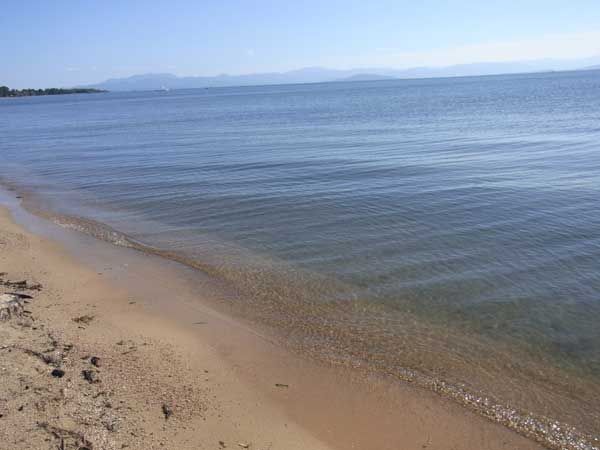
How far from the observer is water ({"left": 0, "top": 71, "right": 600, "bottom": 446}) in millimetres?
8117

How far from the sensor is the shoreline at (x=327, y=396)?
20.1 ft

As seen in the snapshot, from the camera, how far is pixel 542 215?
15188mm

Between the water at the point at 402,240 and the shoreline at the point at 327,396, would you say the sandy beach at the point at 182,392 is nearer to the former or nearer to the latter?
the shoreline at the point at 327,396

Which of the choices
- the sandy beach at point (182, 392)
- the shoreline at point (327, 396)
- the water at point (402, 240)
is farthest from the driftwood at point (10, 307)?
the water at point (402, 240)

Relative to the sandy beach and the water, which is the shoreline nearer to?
the sandy beach

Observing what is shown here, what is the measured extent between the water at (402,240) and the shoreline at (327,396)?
57 cm

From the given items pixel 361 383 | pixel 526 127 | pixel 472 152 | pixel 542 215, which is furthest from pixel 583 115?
pixel 361 383

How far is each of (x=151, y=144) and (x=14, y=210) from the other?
19663mm

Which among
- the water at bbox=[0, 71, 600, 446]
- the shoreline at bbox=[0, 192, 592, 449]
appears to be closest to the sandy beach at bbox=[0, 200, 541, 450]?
the shoreline at bbox=[0, 192, 592, 449]

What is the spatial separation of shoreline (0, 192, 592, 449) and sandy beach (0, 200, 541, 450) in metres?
0.02

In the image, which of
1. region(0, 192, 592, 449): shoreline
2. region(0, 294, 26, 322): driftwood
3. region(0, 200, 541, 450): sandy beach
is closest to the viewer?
region(0, 200, 541, 450): sandy beach

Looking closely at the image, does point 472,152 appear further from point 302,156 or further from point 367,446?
point 367,446

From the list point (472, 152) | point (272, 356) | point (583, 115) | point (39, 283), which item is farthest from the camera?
point (583, 115)

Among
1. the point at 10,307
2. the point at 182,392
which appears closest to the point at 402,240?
the point at 182,392
